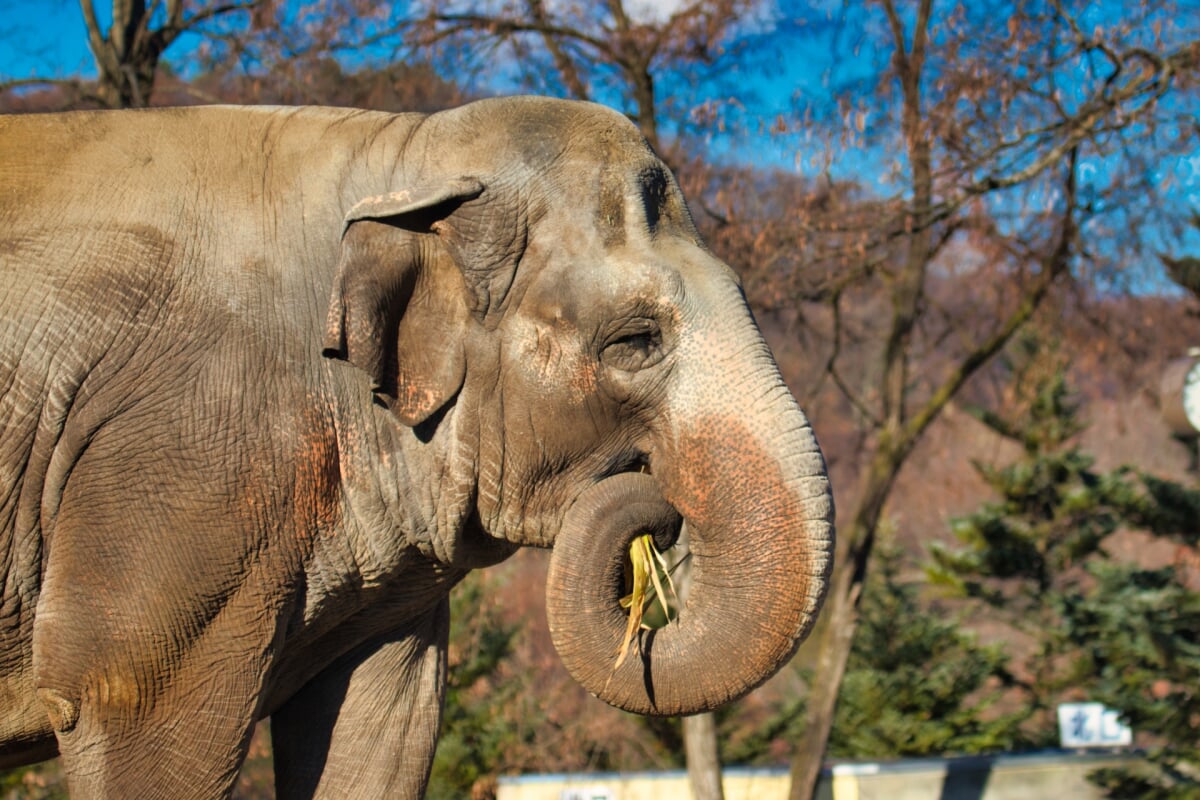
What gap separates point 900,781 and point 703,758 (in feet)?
6.55

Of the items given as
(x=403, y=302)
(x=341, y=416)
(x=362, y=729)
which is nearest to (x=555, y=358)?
(x=403, y=302)

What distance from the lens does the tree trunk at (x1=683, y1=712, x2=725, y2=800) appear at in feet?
25.7

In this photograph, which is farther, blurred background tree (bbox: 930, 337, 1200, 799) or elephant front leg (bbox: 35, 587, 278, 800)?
blurred background tree (bbox: 930, 337, 1200, 799)

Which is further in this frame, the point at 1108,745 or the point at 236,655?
the point at 1108,745

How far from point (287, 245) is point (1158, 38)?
6.33 metres

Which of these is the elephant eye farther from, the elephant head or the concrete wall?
the concrete wall

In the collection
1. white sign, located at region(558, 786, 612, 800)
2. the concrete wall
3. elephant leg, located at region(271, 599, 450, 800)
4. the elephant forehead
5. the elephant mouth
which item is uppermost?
the elephant forehead

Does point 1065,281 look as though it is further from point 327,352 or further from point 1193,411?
point 327,352

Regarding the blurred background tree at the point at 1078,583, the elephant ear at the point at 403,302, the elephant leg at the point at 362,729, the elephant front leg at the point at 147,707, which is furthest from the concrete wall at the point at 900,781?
the elephant ear at the point at 403,302

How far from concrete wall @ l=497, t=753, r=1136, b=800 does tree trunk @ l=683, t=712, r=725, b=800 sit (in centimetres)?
75

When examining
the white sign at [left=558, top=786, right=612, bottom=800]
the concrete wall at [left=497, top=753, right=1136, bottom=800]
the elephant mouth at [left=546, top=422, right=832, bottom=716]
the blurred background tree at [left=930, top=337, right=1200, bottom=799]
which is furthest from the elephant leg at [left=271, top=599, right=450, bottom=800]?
the blurred background tree at [left=930, top=337, right=1200, bottom=799]

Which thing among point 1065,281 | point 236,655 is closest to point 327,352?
point 236,655

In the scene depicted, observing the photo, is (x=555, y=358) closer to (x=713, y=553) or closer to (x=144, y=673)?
(x=713, y=553)

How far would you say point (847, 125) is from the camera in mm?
7871
